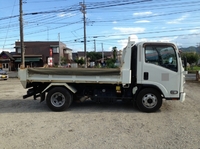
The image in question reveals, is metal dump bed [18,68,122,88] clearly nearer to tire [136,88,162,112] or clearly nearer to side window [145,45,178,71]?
tire [136,88,162,112]

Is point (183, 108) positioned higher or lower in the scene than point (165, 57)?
lower

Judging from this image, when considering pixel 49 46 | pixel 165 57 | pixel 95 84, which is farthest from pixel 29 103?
pixel 49 46

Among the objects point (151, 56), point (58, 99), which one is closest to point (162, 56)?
point (151, 56)

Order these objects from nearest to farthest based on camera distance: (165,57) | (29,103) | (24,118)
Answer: (24,118) < (165,57) < (29,103)

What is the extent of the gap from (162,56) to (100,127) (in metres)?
3.45

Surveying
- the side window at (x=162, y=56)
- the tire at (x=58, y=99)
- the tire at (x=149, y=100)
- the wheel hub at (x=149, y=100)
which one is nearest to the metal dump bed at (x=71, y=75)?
the tire at (x=58, y=99)

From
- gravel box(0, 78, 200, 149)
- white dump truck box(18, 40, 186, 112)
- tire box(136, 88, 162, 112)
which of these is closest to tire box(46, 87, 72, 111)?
white dump truck box(18, 40, 186, 112)

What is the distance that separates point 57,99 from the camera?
8.23 meters

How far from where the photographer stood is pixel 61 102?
26.8ft

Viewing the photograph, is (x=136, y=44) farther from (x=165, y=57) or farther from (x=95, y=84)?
(x=95, y=84)

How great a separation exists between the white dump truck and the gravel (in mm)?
510

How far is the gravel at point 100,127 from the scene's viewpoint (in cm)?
489

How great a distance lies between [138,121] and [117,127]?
36.6 inches

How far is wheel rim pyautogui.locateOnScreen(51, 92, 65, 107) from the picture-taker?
26.8 ft
